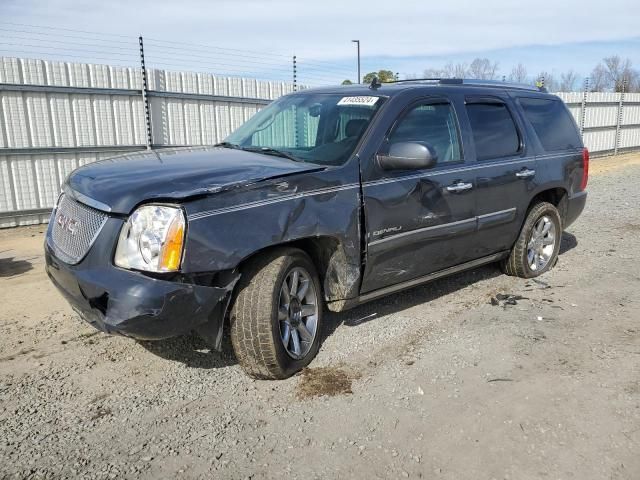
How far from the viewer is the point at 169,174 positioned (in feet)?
10.9

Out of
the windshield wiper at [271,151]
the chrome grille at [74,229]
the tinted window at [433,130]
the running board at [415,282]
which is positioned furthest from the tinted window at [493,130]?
the chrome grille at [74,229]

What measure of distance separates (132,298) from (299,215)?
1128 mm

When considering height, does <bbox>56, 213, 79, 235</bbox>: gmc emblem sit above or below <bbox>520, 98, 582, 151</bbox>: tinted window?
below

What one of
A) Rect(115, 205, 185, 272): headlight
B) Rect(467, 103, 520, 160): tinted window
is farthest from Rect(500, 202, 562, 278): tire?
Rect(115, 205, 185, 272): headlight

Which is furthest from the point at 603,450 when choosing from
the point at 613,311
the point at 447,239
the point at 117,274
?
the point at 117,274

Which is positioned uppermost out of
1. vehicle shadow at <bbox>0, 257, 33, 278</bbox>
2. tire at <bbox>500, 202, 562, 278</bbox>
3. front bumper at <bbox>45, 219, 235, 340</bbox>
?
front bumper at <bbox>45, 219, 235, 340</bbox>

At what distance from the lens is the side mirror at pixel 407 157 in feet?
12.8

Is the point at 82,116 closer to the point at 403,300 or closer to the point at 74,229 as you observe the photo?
the point at 74,229

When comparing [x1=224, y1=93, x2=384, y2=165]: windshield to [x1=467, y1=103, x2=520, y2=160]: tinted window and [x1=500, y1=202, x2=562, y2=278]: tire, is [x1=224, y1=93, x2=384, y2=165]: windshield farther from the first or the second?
[x1=500, y1=202, x2=562, y2=278]: tire

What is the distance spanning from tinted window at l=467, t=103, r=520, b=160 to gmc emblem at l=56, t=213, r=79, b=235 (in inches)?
131

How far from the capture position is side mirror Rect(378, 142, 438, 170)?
3.89m

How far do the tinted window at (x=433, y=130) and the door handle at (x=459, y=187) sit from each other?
0.21 metres

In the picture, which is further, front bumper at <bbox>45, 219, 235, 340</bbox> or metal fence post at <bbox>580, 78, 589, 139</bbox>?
metal fence post at <bbox>580, 78, 589, 139</bbox>

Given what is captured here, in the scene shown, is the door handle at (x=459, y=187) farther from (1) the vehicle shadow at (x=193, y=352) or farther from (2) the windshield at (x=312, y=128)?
(1) the vehicle shadow at (x=193, y=352)
